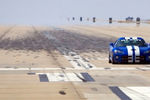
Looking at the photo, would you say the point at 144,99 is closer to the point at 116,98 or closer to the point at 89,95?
the point at 116,98

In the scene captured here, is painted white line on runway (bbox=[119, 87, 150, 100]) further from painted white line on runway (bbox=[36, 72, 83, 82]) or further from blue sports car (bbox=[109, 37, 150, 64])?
blue sports car (bbox=[109, 37, 150, 64])

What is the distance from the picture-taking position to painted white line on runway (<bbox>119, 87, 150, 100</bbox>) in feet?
34.7

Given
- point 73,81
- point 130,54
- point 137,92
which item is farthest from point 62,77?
point 130,54

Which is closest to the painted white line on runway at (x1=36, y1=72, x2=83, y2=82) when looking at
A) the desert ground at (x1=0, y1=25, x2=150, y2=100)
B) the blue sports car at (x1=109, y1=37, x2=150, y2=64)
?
the desert ground at (x1=0, y1=25, x2=150, y2=100)

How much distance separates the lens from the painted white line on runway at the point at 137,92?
1058 cm

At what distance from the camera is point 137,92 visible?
11.2 m

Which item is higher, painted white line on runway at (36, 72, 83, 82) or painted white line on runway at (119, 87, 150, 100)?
painted white line on runway at (119, 87, 150, 100)

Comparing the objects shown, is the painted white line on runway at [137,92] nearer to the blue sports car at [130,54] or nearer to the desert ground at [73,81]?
the desert ground at [73,81]

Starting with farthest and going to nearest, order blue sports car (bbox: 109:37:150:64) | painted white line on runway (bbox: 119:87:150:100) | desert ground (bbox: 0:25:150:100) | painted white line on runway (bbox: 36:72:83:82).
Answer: blue sports car (bbox: 109:37:150:64), painted white line on runway (bbox: 36:72:83:82), desert ground (bbox: 0:25:150:100), painted white line on runway (bbox: 119:87:150:100)

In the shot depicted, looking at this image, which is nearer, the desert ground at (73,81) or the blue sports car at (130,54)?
the desert ground at (73,81)

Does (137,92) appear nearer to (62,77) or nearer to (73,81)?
(73,81)

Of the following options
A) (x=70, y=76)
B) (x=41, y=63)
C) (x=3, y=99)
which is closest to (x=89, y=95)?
(x=3, y=99)

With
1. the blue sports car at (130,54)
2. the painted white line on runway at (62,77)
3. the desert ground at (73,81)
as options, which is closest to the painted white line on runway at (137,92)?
the desert ground at (73,81)

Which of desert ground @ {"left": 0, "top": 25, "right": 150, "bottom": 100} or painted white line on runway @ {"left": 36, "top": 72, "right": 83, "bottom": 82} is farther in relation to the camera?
painted white line on runway @ {"left": 36, "top": 72, "right": 83, "bottom": 82}
